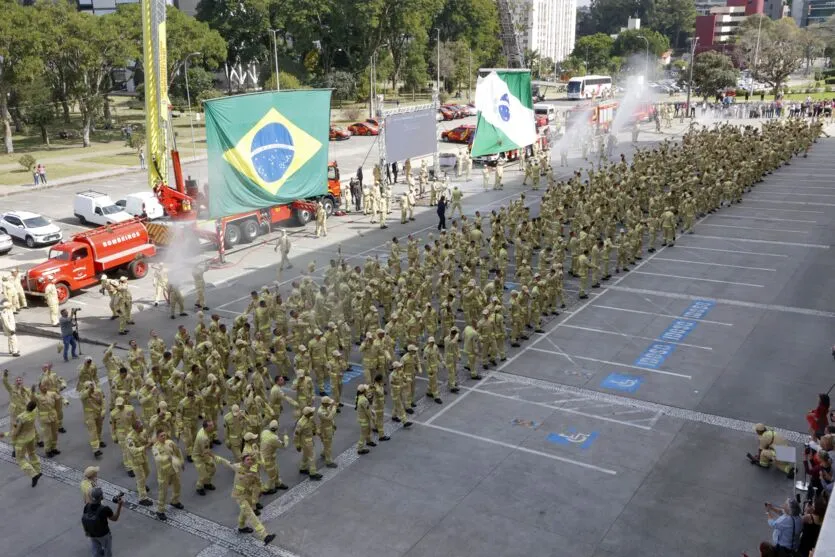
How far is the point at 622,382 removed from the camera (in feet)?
49.6

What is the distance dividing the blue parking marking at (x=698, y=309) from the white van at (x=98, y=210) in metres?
21.2

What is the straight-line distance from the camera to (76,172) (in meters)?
43.1

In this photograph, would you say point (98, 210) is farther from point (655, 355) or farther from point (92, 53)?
point (655, 355)

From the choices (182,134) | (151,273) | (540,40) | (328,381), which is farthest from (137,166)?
(540,40)

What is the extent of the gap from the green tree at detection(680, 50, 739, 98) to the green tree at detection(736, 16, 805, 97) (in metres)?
6.02

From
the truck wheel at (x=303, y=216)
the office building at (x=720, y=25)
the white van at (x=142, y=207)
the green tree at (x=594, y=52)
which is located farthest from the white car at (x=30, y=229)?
the office building at (x=720, y=25)

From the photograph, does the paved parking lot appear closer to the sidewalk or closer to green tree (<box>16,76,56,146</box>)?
the sidewalk

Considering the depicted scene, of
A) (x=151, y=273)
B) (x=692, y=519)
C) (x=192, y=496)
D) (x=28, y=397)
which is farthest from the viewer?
(x=151, y=273)

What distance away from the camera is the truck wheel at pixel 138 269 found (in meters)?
22.9

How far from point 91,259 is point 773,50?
7074 cm

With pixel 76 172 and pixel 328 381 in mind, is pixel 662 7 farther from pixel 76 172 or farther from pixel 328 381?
pixel 328 381

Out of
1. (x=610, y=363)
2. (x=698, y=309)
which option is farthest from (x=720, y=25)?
(x=610, y=363)

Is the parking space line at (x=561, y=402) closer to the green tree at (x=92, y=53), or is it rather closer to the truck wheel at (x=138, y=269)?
the truck wheel at (x=138, y=269)

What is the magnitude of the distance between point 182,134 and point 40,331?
4072 centimetres
